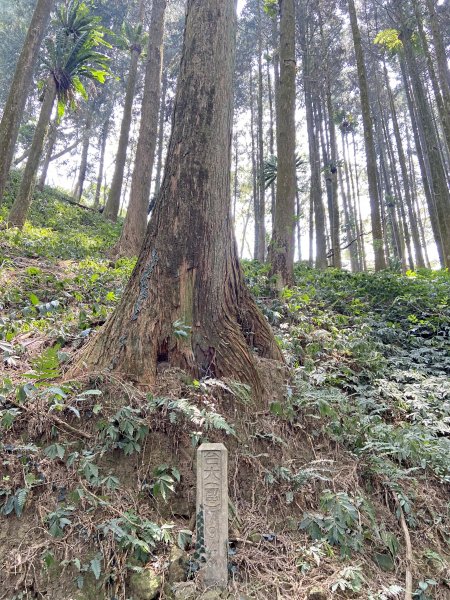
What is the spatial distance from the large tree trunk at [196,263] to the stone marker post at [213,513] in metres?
0.98

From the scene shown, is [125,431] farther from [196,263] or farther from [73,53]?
[73,53]

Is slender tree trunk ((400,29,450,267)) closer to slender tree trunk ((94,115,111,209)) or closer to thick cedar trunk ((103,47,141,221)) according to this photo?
thick cedar trunk ((103,47,141,221))

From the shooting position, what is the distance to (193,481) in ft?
8.48

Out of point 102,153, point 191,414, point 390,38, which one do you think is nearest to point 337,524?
point 191,414

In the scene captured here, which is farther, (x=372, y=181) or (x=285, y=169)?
(x=372, y=181)

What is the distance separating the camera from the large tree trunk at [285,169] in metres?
7.36

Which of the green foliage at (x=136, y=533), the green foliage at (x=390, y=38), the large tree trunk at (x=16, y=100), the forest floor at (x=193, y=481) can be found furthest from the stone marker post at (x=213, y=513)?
the green foliage at (x=390, y=38)

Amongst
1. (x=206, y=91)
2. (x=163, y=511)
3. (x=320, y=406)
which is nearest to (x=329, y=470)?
(x=320, y=406)

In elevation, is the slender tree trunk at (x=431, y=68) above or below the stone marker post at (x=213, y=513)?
above

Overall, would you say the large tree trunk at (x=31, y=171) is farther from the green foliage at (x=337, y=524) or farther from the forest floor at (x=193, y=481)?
the green foliage at (x=337, y=524)

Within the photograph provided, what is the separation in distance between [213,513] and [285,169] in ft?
22.6

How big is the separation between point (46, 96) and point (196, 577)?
1139 centimetres

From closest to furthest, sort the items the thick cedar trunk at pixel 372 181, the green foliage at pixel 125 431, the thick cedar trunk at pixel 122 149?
1. the green foliage at pixel 125 431
2. the thick cedar trunk at pixel 372 181
3. the thick cedar trunk at pixel 122 149

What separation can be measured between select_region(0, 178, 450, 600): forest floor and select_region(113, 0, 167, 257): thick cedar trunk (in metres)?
5.04
